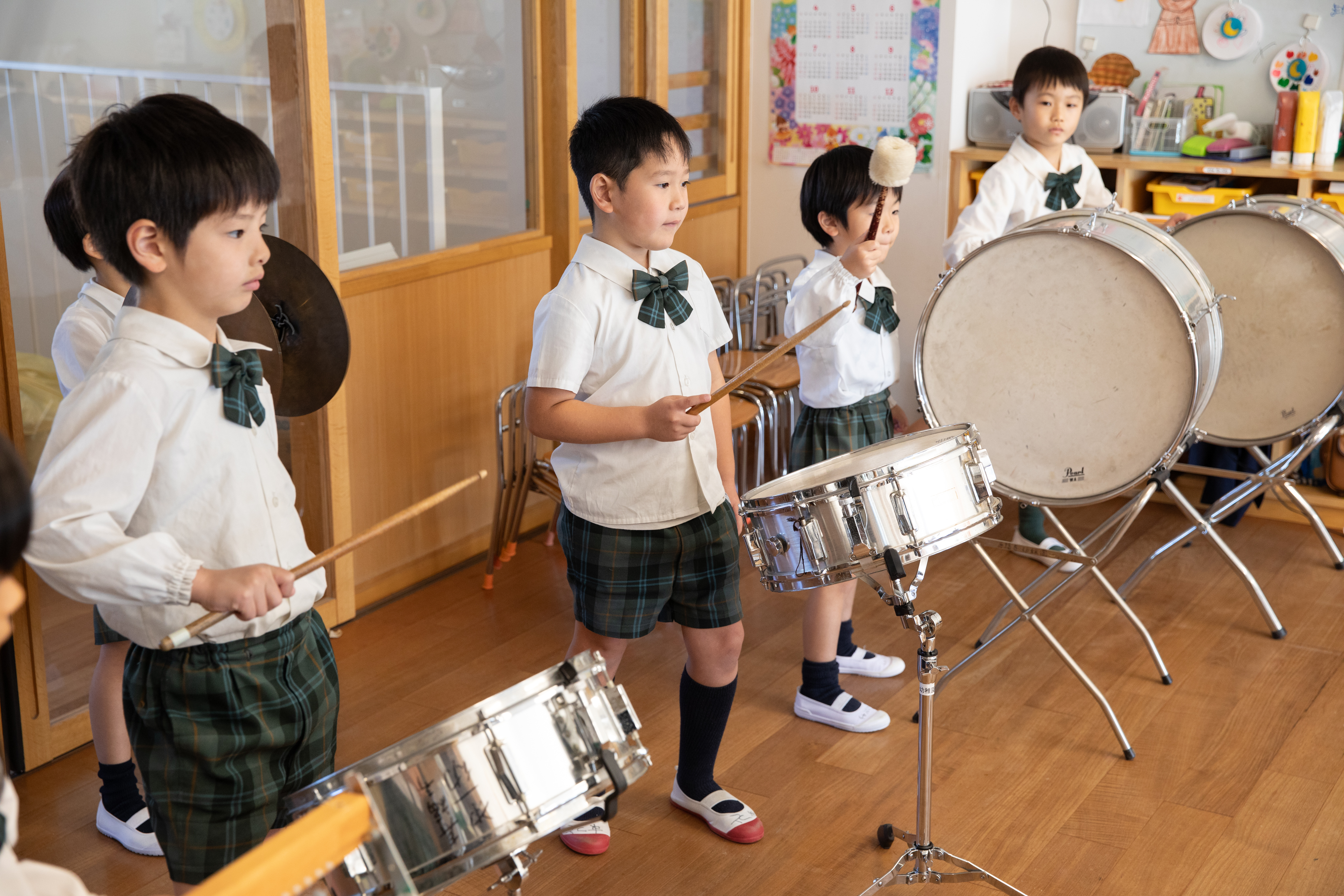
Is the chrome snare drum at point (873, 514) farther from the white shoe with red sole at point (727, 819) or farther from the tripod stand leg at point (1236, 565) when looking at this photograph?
the tripod stand leg at point (1236, 565)

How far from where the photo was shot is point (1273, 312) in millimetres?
2914

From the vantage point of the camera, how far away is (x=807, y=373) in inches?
99.4

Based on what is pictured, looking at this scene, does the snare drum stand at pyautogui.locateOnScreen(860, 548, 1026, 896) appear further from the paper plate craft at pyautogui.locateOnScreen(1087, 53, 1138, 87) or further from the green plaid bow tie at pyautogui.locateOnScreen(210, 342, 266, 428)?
the paper plate craft at pyautogui.locateOnScreen(1087, 53, 1138, 87)

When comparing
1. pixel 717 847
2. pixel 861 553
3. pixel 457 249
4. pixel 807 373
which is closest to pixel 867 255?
pixel 807 373

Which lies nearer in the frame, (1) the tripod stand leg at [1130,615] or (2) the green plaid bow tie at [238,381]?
(2) the green plaid bow tie at [238,381]

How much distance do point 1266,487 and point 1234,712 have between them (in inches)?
32.6

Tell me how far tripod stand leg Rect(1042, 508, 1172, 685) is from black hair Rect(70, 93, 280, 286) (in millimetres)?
1929

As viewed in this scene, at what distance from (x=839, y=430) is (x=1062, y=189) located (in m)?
1.27

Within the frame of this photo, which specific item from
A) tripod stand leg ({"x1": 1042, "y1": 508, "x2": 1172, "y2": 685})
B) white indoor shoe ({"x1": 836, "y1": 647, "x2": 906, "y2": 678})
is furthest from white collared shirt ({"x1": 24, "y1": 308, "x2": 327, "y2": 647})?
tripod stand leg ({"x1": 1042, "y1": 508, "x2": 1172, "y2": 685})

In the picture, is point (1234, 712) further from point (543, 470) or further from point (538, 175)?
point (538, 175)

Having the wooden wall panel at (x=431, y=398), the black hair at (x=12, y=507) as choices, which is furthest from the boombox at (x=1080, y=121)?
the black hair at (x=12, y=507)

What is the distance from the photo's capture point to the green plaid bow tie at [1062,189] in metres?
3.32

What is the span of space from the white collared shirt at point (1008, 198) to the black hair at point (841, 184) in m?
0.84

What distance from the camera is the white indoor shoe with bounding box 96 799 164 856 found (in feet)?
7.07
